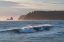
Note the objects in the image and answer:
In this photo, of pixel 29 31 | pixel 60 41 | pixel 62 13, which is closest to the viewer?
pixel 60 41

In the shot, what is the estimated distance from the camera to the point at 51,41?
24.8m

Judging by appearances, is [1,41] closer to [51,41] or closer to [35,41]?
[35,41]

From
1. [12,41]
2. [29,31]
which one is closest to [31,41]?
[12,41]

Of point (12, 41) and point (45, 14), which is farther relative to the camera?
point (45, 14)

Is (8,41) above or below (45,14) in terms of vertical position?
above

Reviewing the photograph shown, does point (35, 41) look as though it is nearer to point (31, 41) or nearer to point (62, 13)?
point (31, 41)

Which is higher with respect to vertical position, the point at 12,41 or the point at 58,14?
the point at 12,41

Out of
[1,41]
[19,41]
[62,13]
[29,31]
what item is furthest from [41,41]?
[62,13]

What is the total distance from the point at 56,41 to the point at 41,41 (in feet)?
5.69

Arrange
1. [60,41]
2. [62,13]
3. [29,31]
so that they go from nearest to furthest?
[60,41] < [29,31] < [62,13]

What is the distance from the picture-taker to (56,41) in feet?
81.5

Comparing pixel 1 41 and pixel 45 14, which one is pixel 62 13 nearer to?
pixel 45 14

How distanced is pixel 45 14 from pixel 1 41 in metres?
175

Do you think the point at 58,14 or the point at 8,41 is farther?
the point at 58,14
